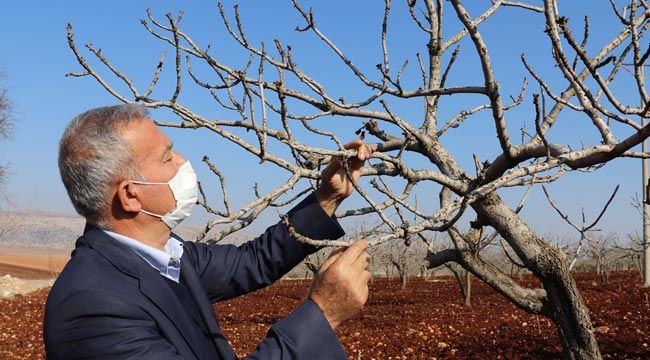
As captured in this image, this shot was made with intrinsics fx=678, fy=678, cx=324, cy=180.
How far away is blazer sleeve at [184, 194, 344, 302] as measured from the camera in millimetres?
2391

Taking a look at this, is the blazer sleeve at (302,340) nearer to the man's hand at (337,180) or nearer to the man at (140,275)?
the man at (140,275)

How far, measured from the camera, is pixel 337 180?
2516 mm

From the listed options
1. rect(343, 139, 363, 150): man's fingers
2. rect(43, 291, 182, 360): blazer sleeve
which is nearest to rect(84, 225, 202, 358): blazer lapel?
rect(43, 291, 182, 360): blazer sleeve

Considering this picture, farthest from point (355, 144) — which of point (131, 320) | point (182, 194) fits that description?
point (131, 320)

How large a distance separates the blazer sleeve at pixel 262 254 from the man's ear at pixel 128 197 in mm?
525

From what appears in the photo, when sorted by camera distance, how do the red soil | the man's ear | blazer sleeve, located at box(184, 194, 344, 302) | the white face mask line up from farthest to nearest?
the red soil → blazer sleeve, located at box(184, 194, 344, 302) → the white face mask → the man's ear

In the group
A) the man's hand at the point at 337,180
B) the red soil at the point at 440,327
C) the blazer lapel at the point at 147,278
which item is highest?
the man's hand at the point at 337,180

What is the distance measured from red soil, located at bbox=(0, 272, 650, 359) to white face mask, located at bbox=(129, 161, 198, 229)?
6.24m

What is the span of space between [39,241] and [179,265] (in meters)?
96.7

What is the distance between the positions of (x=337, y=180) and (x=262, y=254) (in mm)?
387

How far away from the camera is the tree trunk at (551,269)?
11.1 feet

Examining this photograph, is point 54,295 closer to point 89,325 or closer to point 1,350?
point 89,325

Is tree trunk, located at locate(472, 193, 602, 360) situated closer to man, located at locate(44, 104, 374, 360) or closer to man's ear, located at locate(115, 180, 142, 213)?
man, located at locate(44, 104, 374, 360)

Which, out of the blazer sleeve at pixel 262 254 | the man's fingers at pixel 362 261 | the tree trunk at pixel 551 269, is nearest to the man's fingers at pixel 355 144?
the blazer sleeve at pixel 262 254
